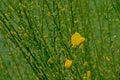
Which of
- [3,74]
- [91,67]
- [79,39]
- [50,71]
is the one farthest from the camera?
[3,74]

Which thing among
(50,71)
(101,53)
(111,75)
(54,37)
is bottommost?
(111,75)

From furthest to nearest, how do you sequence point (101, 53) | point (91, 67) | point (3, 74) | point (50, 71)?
point (3, 74) → point (101, 53) → point (91, 67) → point (50, 71)

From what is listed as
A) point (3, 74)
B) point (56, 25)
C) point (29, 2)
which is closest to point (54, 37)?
point (56, 25)

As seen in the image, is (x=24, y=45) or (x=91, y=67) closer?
(x=24, y=45)

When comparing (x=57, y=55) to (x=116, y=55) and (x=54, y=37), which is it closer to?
(x=54, y=37)

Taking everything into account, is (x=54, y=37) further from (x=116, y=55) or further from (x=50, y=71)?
(x=116, y=55)

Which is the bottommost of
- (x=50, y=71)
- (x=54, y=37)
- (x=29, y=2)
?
(x=50, y=71)

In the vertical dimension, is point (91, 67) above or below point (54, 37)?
below

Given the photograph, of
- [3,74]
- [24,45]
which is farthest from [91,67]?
[3,74]

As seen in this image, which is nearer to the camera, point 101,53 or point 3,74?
point 101,53
